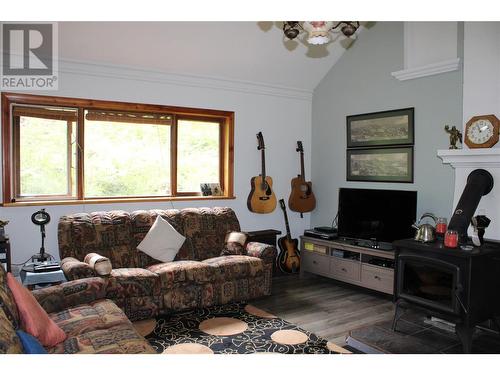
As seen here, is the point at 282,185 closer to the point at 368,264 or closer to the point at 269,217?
the point at 269,217

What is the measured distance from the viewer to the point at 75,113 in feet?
14.5

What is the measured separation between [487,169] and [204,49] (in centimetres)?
313

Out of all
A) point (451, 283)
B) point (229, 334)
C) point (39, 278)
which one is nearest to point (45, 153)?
point (39, 278)

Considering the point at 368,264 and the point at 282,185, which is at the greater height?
the point at 282,185

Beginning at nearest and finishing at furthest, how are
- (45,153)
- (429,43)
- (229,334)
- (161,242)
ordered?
(229,334) → (161,242) → (45,153) → (429,43)

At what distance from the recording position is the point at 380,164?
4961 millimetres

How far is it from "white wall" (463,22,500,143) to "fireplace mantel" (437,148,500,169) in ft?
0.56

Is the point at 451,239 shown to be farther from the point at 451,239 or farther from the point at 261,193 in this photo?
the point at 261,193

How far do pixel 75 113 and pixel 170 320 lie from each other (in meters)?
2.41

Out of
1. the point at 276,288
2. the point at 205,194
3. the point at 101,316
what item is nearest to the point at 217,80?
the point at 205,194

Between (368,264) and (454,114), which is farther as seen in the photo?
(368,264)
